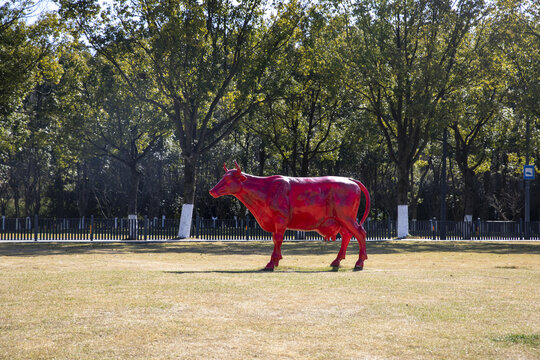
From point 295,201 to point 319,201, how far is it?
618 mm

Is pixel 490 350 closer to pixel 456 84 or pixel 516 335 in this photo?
pixel 516 335

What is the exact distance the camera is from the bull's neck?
605 inches

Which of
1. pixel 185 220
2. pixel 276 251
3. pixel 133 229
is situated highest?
pixel 185 220

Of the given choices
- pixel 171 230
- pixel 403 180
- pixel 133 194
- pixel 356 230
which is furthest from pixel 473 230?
pixel 356 230

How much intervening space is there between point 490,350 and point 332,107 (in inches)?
1341

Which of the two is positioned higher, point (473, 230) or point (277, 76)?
point (277, 76)

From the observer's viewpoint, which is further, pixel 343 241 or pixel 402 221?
pixel 402 221

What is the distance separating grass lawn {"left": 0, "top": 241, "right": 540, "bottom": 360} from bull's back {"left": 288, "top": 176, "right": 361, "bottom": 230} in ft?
6.42

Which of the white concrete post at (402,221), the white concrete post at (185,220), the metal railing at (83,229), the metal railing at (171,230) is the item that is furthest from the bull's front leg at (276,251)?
the white concrete post at (402,221)

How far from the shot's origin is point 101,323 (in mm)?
7758

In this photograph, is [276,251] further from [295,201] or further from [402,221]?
[402,221]

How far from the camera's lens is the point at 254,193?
1539 cm

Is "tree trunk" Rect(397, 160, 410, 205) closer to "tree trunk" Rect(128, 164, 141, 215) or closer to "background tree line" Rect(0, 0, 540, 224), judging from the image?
"background tree line" Rect(0, 0, 540, 224)

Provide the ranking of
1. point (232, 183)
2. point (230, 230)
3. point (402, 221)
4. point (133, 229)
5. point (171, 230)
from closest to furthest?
point (232, 183), point (133, 229), point (171, 230), point (230, 230), point (402, 221)
